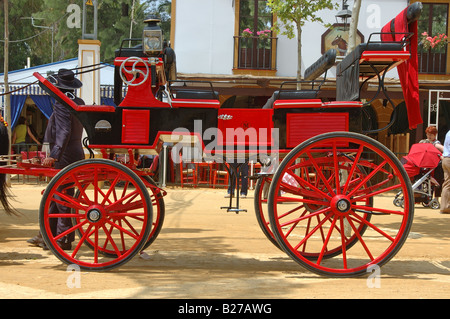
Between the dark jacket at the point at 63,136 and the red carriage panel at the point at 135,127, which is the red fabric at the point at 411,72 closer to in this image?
the red carriage panel at the point at 135,127

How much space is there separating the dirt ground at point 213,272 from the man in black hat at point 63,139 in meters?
0.35

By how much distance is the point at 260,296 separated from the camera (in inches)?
169

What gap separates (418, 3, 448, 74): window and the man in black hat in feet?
49.0

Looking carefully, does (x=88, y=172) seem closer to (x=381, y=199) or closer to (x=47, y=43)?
(x=381, y=199)

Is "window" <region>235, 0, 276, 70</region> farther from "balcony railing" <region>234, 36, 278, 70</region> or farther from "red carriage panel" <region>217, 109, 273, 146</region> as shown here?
"red carriage panel" <region>217, 109, 273, 146</region>

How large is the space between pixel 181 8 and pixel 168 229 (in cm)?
1153

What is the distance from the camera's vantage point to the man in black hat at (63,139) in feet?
20.2

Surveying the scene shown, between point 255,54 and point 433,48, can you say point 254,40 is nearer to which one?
point 255,54

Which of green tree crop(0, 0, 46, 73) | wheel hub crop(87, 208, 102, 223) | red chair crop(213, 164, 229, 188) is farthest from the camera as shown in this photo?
green tree crop(0, 0, 46, 73)

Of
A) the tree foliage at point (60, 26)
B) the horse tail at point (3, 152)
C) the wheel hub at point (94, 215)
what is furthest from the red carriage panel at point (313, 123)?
the tree foliage at point (60, 26)

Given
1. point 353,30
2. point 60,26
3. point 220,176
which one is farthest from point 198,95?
point 60,26

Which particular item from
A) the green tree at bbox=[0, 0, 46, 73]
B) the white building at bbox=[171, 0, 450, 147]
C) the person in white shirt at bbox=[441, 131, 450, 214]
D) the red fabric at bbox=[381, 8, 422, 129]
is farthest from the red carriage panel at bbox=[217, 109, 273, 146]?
the green tree at bbox=[0, 0, 46, 73]

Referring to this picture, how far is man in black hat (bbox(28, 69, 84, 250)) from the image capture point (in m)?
6.16

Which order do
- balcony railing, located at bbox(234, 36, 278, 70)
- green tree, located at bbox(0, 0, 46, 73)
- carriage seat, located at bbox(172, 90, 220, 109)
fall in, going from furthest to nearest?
green tree, located at bbox(0, 0, 46, 73), balcony railing, located at bbox(234, 36, 278, 70), carriage seat, located at bbox(172, 90, 220, 109)
